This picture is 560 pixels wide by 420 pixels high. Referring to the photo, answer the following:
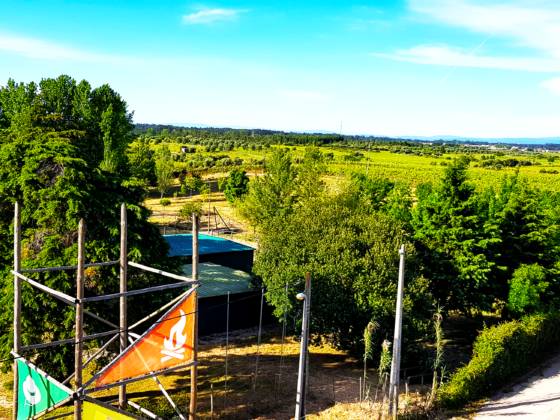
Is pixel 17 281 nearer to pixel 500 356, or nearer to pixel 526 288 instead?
pixel 500 356

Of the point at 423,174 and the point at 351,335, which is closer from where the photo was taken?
the point at 351,335

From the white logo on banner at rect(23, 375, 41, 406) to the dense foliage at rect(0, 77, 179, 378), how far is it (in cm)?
328

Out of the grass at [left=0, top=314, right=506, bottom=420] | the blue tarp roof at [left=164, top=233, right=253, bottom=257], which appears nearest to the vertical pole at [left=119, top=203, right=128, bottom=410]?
the grass at [left=0, top=314, right=506, bottom=420]

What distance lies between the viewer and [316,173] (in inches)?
1262

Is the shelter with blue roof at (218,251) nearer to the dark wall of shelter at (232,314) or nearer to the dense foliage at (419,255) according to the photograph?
the dense foliage at (419,255)

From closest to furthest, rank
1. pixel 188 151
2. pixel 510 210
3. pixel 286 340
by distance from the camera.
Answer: pixel 286 340
pixel 510 210
pixel 188 151

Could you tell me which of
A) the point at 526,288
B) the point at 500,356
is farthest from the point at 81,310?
the point at 526,288

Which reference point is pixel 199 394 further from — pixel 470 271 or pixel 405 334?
pixel 470 271

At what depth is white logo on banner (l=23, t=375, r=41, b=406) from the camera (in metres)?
8.85

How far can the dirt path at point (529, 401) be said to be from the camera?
1414 cm

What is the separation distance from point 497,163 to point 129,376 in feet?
347

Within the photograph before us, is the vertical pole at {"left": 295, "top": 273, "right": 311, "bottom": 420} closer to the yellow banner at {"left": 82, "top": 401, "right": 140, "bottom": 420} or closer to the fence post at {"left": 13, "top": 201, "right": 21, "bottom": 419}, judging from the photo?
the yellow banner at {"left": 82, "top": 401, "right": 140, "bottom": 420}

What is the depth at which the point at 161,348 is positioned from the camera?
29.0 feet

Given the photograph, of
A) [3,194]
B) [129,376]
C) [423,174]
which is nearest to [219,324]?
[3,194]
